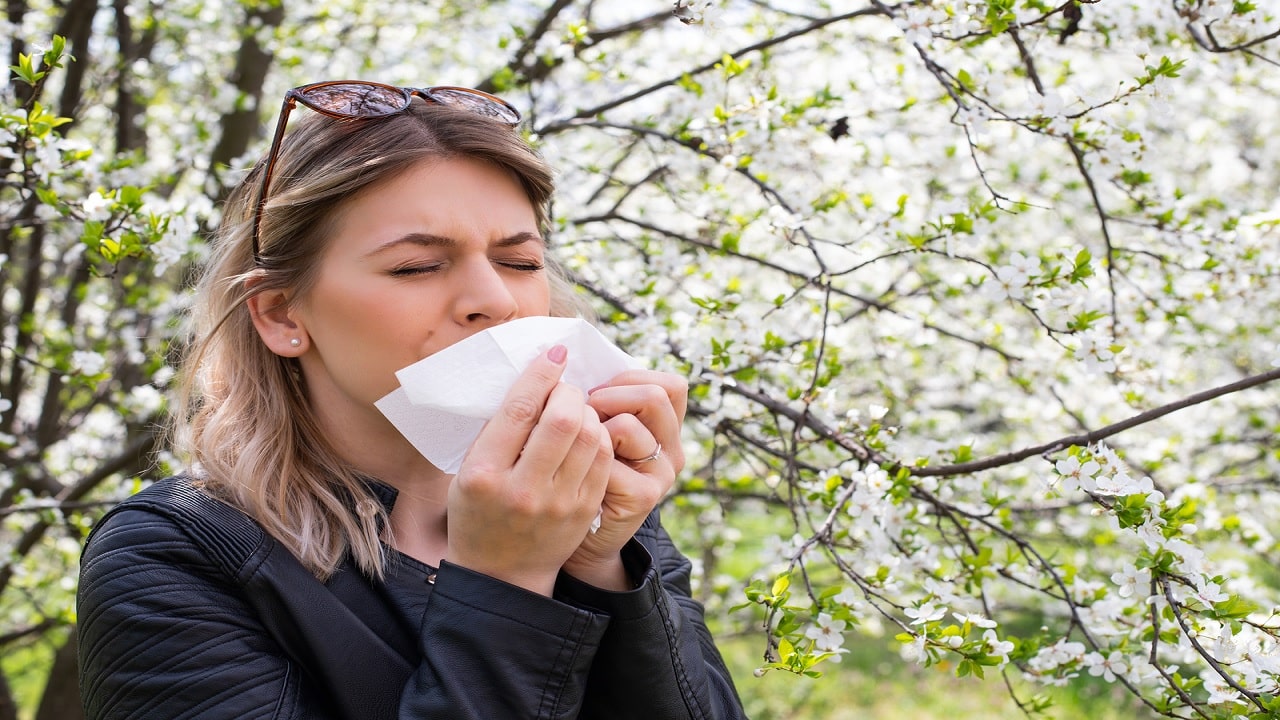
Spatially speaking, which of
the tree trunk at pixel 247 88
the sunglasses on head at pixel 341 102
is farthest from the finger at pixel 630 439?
the tree trunk at pixel 247 88

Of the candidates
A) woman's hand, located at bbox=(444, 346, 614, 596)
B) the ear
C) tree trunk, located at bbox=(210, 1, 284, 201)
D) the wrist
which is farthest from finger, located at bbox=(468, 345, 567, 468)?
tree trunk, located at bbox=(210, 1, 284, 201)

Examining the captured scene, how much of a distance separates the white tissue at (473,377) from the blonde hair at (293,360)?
205 millimetres

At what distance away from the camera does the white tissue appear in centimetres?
123

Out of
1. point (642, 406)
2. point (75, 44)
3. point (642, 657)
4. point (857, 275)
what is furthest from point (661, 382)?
point (857, 275)

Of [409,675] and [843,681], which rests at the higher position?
[843,681]

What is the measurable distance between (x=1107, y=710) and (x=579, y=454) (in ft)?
15.8

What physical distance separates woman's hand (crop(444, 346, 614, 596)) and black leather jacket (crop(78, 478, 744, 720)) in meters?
0.04

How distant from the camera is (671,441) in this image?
4.31 ft

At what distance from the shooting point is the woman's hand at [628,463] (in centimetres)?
125

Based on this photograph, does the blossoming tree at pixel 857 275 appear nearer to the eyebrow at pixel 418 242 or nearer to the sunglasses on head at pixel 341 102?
the sunglasses on head at pixel 341 102

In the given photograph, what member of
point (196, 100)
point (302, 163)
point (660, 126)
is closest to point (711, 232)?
point (660, 126)

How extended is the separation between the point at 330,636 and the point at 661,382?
0.56 meters

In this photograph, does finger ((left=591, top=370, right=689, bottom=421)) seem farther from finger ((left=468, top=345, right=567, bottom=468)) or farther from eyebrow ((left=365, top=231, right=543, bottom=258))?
eyebrow ((left=365, top=231, right=543, bottom=258))

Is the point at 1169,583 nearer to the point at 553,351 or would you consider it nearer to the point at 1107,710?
the point at 553,351
